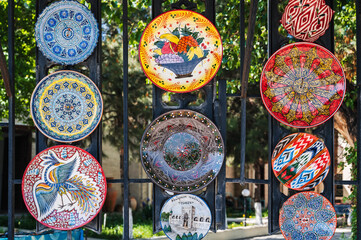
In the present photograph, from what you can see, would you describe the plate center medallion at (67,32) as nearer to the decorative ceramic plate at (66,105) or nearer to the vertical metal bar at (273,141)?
the decorative ceramic plate at (66,105)

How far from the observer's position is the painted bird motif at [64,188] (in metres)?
4.34

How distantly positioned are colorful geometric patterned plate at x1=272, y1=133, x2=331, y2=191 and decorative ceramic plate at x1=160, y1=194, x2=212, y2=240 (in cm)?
74

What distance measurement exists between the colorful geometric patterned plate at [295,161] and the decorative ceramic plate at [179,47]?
0.90 meters

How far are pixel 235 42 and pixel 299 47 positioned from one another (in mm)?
3417

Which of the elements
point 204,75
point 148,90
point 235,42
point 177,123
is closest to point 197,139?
point 177,123

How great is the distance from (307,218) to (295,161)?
492 mm

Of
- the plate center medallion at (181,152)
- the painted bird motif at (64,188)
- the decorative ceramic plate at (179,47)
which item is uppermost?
the decorative ceramic plate at (179,47)

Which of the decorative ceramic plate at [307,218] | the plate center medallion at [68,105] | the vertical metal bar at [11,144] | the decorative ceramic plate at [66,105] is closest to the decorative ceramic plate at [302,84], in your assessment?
the decorative ceramic plate at [307,218]

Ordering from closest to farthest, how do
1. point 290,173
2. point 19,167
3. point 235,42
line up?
point 290,173 < point 235,42 < point 19,167

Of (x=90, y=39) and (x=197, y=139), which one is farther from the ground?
(x=90, y=39)

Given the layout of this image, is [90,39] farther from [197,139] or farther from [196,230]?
[196,230]

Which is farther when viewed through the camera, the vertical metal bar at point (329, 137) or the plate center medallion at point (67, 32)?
the plate center medallion at point (67, 32)

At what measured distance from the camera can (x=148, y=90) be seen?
42.9 ft

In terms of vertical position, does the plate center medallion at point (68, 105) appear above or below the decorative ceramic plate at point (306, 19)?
below
